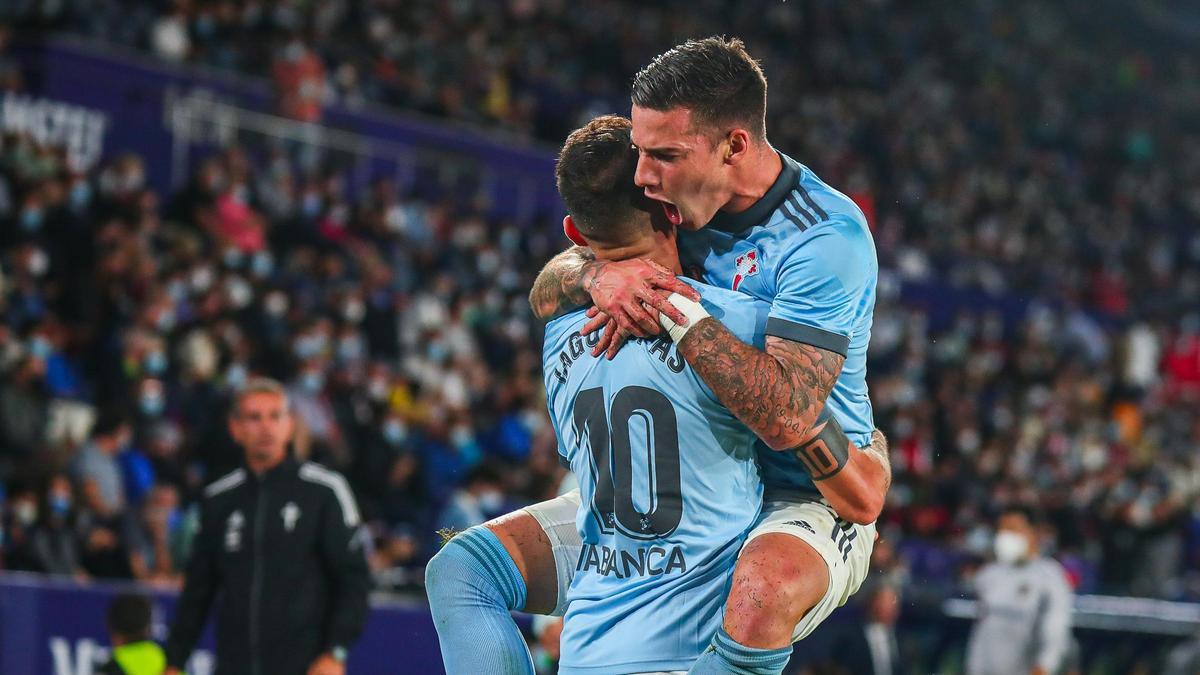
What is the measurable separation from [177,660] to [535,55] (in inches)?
608

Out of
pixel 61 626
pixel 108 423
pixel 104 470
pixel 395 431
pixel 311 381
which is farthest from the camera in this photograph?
pixel 395 431

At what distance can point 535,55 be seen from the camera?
2139cm

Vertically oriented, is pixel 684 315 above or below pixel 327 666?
above

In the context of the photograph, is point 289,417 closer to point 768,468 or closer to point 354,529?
point 354,529

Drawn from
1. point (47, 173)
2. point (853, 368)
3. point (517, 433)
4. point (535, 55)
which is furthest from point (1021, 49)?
point (853, 368)

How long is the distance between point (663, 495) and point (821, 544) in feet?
1.34

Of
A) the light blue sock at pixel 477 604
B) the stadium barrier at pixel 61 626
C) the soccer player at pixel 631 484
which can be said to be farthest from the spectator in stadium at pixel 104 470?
the soccer player at pixel 631 484

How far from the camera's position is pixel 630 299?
3.60 metres

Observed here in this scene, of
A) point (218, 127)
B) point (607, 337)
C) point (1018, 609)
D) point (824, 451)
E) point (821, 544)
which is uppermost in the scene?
point (218, 127)

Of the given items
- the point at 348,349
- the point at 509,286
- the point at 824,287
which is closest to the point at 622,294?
the point at 824,287

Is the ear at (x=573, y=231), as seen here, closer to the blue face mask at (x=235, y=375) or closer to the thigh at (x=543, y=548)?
the thigh at (x=543, y=548)

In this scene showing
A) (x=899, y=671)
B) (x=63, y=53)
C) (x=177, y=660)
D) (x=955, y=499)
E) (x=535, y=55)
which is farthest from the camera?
(x=535, y=55)

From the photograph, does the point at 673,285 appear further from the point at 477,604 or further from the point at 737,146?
the point at 477,604

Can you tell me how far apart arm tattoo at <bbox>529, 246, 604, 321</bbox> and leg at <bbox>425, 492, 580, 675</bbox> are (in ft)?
1.94
